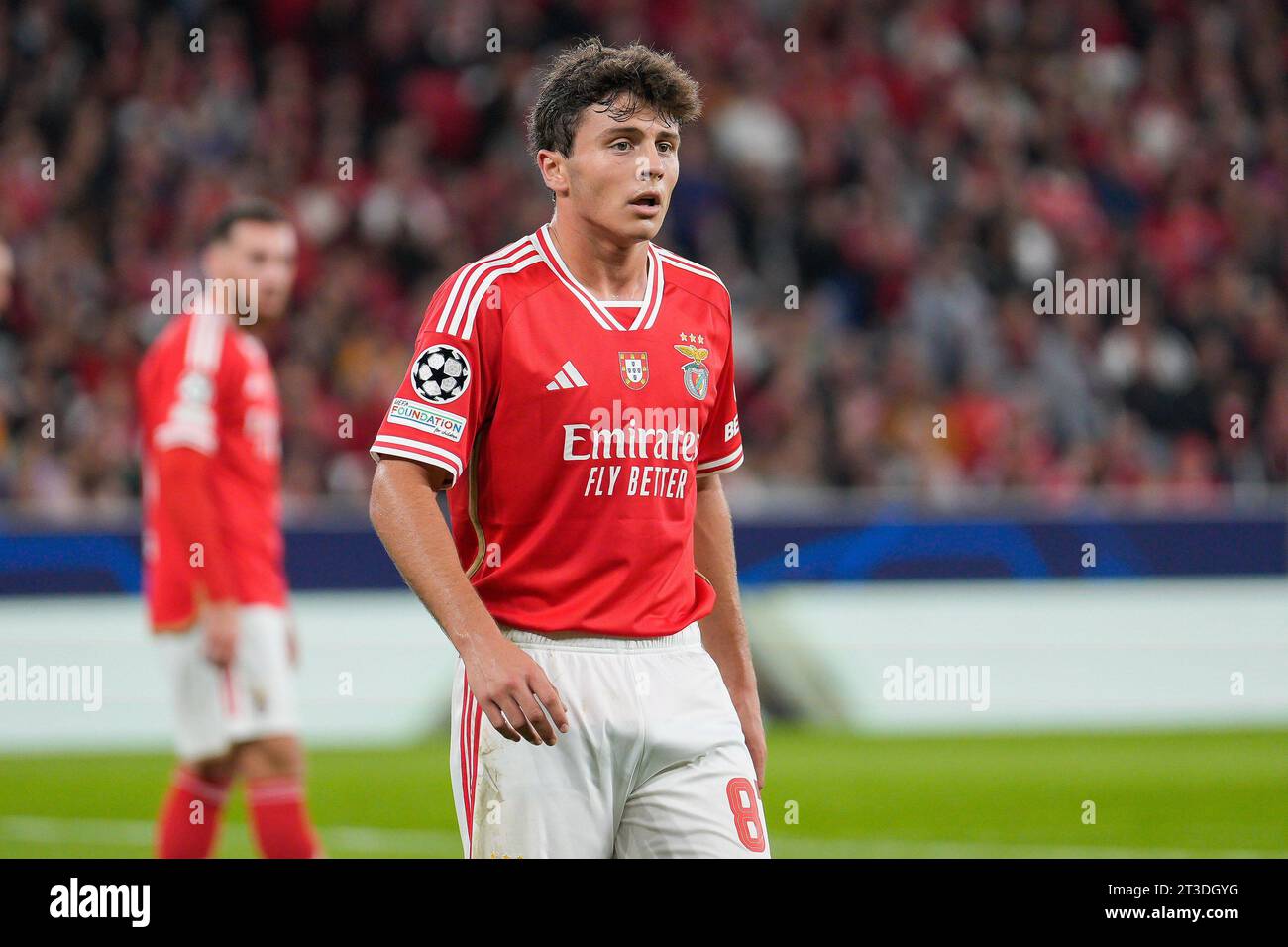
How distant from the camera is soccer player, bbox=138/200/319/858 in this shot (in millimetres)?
6500

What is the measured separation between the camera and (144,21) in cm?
1542

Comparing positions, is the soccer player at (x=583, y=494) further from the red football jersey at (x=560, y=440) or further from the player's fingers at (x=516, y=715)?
the player's fingers at (x=516, y=715)

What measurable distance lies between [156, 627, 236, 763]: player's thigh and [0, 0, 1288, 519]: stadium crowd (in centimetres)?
519

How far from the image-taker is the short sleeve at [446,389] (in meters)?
3.74

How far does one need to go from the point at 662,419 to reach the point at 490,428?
14.0 inches

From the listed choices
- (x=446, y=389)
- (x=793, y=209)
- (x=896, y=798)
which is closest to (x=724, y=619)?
(x=446, y=389)

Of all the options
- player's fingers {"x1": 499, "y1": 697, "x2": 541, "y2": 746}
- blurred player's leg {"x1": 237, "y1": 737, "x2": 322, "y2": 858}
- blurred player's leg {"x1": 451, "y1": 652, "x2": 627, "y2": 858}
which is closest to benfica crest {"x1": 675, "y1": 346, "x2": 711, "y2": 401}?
blurred player's leg {"x1": 451, "y1": 652, "x2": 627, "y2": 858}

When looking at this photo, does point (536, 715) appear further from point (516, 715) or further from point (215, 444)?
point (215, 444)

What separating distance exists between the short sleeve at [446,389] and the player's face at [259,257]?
327 cm

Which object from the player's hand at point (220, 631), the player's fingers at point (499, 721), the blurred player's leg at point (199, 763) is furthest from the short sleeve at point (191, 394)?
the player's fingers at point (499, 721)

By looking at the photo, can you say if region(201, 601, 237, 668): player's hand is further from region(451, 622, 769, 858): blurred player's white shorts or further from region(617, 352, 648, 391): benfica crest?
region(617, 352, 648, 391): benfica crest

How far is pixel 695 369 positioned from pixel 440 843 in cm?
459

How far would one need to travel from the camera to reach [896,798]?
30.4 feet

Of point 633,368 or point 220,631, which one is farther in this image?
point 220,631
